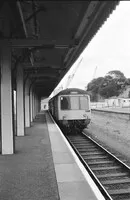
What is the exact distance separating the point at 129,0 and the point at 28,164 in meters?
5.14

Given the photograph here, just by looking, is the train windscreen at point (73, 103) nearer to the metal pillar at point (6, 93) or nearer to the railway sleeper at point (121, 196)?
the metal pillar at point (6, 93)

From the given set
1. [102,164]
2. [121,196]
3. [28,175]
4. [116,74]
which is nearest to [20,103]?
[102,164]

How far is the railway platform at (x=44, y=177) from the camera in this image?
16.0ft

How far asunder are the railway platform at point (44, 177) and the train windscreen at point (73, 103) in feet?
25.4

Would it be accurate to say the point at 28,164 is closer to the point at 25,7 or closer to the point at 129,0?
the point at 25,7

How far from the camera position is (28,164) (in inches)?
281

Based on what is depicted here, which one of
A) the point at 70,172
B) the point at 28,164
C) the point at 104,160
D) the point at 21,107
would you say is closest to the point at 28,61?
the point at 21,107

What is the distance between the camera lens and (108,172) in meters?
8.27

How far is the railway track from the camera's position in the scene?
6.17m

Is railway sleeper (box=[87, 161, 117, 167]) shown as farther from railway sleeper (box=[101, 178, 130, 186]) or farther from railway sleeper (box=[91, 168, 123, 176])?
railway sleeper (box=[101, 178, 130, 186])

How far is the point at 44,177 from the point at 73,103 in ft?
36.0

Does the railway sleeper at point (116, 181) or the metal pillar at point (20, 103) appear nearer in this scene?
the railway sleeper at point (116, 181)

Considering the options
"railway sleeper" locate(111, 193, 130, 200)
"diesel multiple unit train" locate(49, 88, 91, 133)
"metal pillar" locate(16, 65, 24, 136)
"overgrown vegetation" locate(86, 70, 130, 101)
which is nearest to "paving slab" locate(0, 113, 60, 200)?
"railway sleeper" locate(111, 193, 130, 200)

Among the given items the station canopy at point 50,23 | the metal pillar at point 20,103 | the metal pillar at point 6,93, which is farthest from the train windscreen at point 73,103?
the metal pillar at point 6,93
